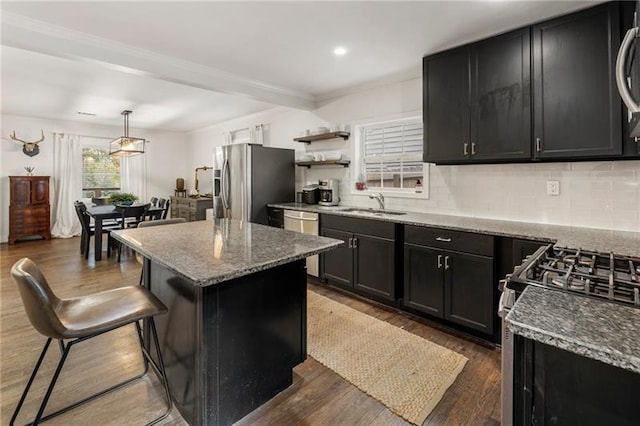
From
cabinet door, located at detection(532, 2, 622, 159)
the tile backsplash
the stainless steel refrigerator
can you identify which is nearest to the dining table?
the stainless steel refrigerator

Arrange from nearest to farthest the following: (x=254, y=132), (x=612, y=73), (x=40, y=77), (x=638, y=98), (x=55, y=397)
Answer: (x=638, y=98) < (x=55, y=397) < (x=612, y=73) < (x=40, y=77) < (x=254, y=132)

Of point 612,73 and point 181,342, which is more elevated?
point 612,73

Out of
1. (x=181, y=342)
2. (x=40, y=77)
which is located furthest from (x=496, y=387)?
(x=40, y=77)

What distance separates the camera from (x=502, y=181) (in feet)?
9.60

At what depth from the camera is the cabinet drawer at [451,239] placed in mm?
2414

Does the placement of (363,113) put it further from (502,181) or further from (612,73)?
(612,73)

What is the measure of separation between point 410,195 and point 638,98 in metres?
2.69

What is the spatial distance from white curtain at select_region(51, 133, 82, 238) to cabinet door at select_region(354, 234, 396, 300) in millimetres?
6681

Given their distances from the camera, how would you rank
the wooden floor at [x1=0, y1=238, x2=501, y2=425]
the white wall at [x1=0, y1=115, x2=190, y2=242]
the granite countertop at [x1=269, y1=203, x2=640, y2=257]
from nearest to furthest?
the wooden floor at [x1=0, y1=238, x2=501, y2=425] < the granite countertop at [x1=269, y1=203, x2=640, y2=257] < the white wall at [x1=0, y1=115, x2=190, y2=242]

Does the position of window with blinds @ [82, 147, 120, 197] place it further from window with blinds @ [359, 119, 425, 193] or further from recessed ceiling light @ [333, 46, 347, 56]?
recessed ceiling light @ [333, 46, 347, 56]

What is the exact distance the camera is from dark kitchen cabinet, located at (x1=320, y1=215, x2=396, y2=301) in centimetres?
306

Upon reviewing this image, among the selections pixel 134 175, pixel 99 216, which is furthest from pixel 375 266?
pixel 134 175

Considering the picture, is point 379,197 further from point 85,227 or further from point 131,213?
point 85,227

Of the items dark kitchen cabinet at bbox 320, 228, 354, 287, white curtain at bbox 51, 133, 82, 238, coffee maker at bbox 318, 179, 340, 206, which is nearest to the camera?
dark kitchen cabinet at bbox 320, 228, 354, 287
